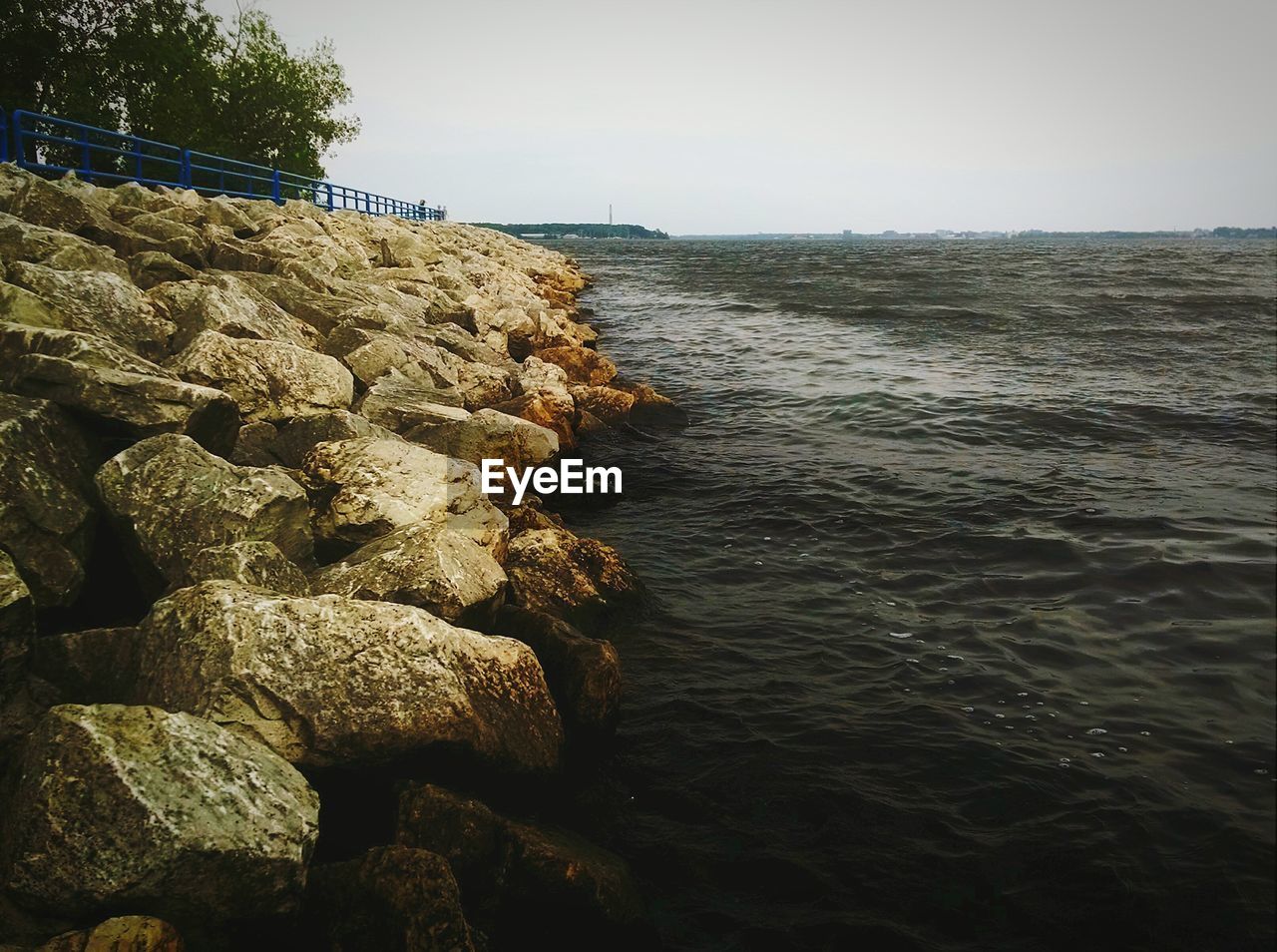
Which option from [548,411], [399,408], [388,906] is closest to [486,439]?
[399,408]

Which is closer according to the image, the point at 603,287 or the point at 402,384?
the point at 402,384

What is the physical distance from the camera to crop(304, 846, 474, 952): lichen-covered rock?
9.66ft

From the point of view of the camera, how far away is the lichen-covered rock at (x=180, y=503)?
4465mm

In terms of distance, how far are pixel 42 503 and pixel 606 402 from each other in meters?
8.42

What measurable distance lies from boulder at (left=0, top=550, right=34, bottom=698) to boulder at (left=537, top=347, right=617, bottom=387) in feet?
34.5

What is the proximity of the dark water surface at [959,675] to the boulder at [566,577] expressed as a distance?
0.33m

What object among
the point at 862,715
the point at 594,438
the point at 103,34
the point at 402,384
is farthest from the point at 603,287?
the point at 862,715

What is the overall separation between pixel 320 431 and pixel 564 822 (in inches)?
153

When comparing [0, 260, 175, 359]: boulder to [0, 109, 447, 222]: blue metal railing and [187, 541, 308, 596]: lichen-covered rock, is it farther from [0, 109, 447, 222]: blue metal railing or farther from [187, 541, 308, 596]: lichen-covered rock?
[0, 109, 447, 222]: blue metal railing

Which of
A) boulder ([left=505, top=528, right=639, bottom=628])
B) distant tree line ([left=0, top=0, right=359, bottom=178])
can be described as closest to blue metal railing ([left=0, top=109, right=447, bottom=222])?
distant tree line ([left=0, top=0, right=359, bottom=178])

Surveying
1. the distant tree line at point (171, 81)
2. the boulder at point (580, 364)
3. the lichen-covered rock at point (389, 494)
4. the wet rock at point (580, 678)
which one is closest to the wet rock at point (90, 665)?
the lichen-covered rock at point (389, 494)

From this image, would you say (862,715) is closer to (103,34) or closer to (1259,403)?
(1259,403)

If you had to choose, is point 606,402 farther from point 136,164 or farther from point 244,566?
point 136,164

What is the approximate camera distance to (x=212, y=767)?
3.03 metres
